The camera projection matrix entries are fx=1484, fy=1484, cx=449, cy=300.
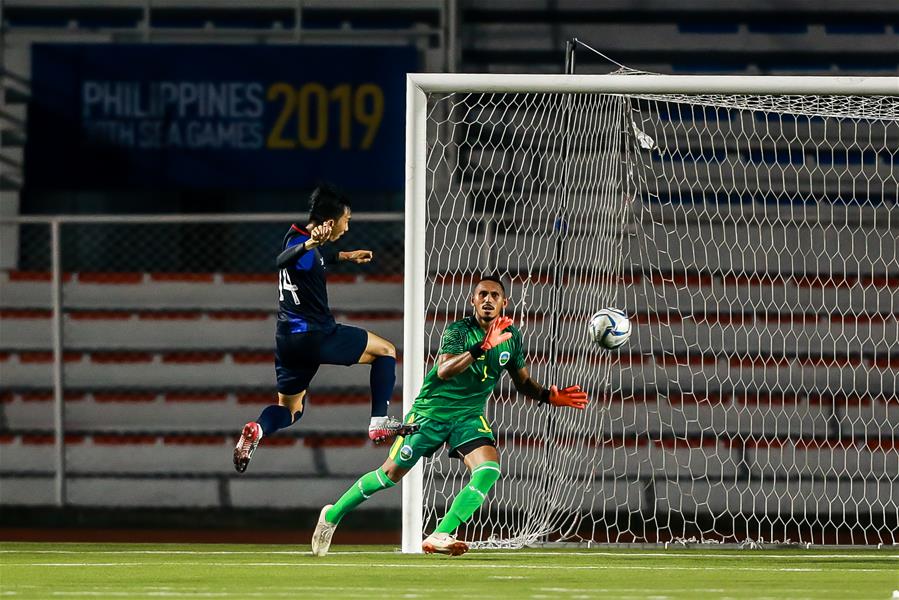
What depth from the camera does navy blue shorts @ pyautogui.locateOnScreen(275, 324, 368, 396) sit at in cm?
737

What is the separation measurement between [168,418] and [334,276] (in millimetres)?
1631

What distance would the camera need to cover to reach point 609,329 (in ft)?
22.4

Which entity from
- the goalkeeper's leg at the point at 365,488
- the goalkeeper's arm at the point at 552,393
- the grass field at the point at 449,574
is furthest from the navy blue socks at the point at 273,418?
the goalkeeper's arm at the point at 552,393

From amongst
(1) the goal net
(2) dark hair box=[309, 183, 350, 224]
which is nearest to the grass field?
(2) dark hair box=[309, 183, 350, 224]

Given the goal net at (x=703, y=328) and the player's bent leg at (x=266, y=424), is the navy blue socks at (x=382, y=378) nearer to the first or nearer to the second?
the player's bent leg at (x=266, y=424)

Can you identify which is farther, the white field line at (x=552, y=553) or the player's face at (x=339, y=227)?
the white field line at (x=552, y=553)

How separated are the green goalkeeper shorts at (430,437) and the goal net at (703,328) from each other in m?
2.02

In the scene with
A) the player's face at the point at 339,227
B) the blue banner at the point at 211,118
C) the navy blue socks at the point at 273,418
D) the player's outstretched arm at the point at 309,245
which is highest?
the blue banner at the point at 211,118

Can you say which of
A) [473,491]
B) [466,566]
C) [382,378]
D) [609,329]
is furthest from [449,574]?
[382,378]

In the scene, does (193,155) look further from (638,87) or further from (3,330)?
(638,87)

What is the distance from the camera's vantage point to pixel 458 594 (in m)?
5.17

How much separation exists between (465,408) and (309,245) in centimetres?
104

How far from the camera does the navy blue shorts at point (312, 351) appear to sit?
7371 millimetres

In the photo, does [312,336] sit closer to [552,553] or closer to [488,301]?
[488,301]
